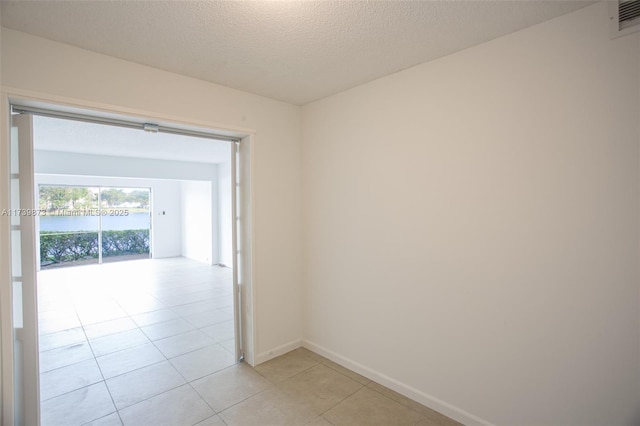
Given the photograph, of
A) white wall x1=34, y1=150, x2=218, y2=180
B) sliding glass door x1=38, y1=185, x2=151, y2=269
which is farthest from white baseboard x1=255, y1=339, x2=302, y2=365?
sliding glass door x1=38, y1=185, x2=151, y2=269

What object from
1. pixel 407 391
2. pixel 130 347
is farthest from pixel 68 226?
pixel 407 391

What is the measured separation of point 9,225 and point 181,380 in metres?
1.82

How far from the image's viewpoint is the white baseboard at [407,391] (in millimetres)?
2117

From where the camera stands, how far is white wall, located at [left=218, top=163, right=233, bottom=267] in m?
7.85

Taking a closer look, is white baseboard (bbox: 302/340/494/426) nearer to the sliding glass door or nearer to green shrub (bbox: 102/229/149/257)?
the sliding glass door

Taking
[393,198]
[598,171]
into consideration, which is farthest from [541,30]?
[393,198]

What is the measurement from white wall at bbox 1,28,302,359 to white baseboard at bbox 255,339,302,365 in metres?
0.02

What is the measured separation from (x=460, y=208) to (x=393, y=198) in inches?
22.0

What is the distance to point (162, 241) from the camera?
9.36m

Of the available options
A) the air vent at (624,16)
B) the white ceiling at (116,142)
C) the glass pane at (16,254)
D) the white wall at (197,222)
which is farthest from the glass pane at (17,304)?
the white wall at (197,222)

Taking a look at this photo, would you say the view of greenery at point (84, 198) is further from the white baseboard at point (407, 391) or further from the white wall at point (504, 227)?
the white wall at point (504, 227)

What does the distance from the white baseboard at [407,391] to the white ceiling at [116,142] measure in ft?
10.5

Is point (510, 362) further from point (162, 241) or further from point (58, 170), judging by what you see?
point (162, 241)

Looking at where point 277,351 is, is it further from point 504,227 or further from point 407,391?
point 504,227
